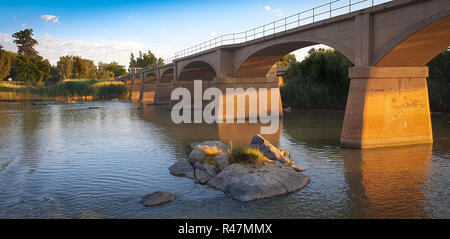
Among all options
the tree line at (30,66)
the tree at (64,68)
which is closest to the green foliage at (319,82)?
the tree line at (30,66)

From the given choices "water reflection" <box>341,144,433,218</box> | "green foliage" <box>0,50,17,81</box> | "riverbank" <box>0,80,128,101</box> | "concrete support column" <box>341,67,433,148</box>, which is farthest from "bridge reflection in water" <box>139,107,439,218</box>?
"green foliage" <box>0,50,17,81</box>

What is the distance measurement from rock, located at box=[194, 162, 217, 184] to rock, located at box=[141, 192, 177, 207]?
238 cm

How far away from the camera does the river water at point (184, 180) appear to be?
1202cm

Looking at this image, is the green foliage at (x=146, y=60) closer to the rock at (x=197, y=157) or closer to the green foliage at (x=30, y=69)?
the green foliage at (x=30, y=69)

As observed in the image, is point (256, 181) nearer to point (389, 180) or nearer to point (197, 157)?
point (197, 157)

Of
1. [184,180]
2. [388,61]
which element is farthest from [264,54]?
[184,180]

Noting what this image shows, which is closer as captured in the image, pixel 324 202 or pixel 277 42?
pixel 324 202

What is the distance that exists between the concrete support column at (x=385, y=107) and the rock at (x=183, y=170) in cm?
1066

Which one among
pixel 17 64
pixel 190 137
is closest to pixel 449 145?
pixel 190 137

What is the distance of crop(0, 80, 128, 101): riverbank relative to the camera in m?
86.4

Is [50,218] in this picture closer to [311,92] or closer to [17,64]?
[311,92]

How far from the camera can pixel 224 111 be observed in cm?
4053
